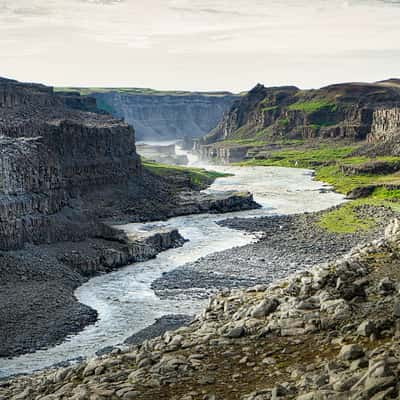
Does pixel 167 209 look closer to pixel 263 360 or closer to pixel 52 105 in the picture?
pixel 52 105

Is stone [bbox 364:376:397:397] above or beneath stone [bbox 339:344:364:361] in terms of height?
above

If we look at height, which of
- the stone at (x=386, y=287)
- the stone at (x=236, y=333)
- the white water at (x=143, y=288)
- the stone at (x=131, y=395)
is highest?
the stone at (x=386, y=287)

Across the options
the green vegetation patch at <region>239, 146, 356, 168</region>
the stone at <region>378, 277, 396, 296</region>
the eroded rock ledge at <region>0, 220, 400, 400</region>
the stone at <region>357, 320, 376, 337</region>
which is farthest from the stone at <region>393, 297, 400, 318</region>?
the green vegetation patch at <region>239, 146, 356, 168</region>

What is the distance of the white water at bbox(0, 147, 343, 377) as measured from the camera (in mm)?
45219

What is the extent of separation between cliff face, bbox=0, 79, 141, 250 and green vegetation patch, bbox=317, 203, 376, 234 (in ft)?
→ 97.8

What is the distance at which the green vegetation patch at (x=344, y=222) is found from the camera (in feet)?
293

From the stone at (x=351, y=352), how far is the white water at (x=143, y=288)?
25.5 meters

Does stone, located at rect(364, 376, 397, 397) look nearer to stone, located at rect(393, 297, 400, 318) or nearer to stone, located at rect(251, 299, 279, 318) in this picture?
stone, located at rect(393, 297, 400, 318)

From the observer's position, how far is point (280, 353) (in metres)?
23.1

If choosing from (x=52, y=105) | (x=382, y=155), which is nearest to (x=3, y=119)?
(x=52, y=105)

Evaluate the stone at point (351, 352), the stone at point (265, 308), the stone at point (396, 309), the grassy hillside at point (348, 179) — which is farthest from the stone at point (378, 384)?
the grassy hillside at point (348, 179)

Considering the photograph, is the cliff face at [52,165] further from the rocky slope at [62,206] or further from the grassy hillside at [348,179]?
the grassy hillside at [348,179]

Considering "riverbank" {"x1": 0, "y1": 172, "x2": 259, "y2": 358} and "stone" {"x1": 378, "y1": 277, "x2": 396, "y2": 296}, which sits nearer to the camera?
"stone" {"x1": 378, "y1": 277, "x2": 396, "y2": 296}

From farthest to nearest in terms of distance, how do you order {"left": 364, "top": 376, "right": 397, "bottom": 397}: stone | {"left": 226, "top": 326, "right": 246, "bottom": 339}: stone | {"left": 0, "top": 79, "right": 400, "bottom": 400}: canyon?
{"left": 226, "top": 326, "right": 246, "bottom": 339}: stone < {"left": 0, "top": 79, "right": 400, "bottom": 400}: canyon < {"left": 364, "top": 376, "right": 397, "bottom": 397}: stone
